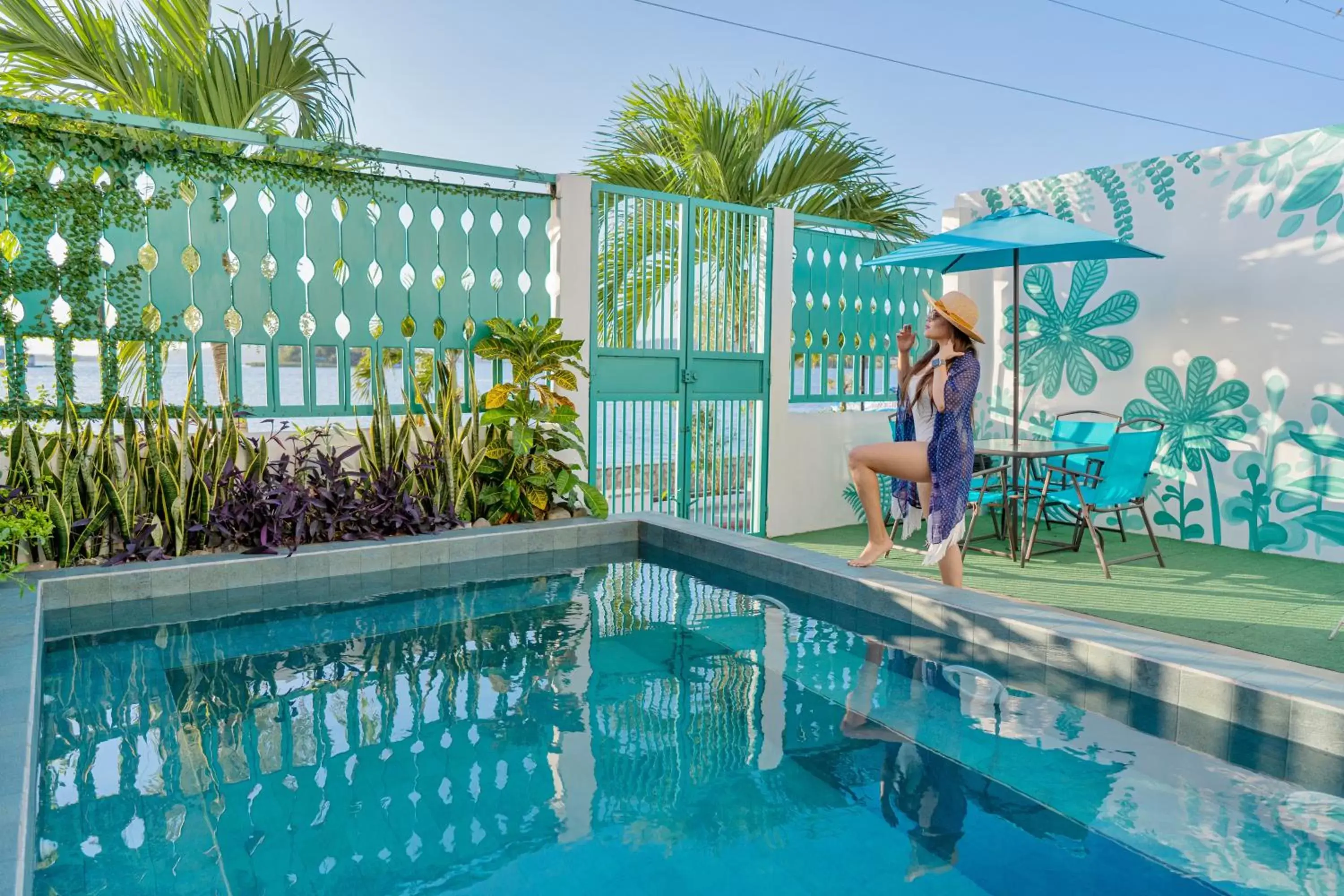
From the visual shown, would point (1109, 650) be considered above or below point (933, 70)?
below

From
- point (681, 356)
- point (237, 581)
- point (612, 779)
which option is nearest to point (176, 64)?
Answer: point (237, 581)

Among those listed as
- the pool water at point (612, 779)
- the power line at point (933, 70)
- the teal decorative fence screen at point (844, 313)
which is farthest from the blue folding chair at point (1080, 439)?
the power line at point (933, 70)

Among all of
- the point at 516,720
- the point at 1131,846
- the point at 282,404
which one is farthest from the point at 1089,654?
the point at 282,404

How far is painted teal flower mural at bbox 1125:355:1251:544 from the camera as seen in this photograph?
6.40m

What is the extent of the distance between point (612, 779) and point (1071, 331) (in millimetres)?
6207

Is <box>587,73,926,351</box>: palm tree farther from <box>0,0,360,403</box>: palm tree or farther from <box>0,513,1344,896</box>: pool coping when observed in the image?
<box>0,513,1344,896</box>: pool coping

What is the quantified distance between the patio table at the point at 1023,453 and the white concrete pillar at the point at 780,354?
157 centimetres

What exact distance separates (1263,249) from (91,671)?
716cm

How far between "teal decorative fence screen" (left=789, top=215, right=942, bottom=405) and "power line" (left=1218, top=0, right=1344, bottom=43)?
483 inches

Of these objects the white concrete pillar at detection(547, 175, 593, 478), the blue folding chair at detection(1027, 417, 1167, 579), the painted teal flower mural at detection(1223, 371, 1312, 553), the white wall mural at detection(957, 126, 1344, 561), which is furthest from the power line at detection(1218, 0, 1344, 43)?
the white concrete pillar at detection(547, 175, 593, 478)

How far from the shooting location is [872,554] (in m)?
4.31

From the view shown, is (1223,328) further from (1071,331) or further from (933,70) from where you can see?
(933,70)

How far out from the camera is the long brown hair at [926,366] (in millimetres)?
4059

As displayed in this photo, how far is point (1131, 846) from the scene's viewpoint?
2.15 m
